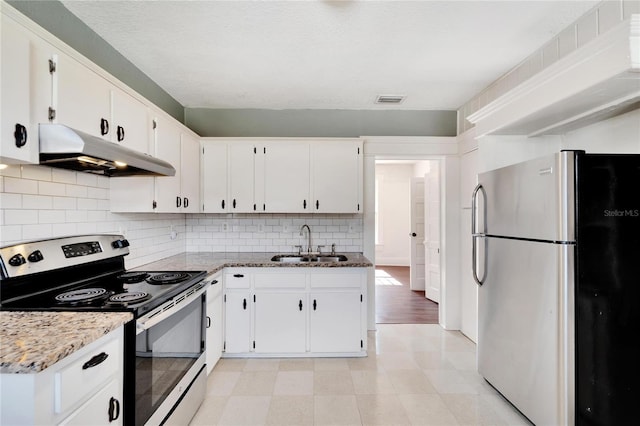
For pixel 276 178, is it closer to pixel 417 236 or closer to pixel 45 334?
pixel 45 334

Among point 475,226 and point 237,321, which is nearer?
point 475,226

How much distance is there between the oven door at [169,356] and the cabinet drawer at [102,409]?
107 millimetres

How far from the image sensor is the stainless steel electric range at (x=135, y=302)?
4.76 feet

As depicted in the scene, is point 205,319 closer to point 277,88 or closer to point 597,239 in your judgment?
point 277,88

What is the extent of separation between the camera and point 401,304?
485cm

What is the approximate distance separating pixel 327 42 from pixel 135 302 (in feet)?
6.87

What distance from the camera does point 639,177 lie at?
67.9 inches

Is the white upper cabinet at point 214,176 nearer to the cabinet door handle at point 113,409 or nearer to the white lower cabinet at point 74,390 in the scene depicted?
the white lower cabinet at point 74,390

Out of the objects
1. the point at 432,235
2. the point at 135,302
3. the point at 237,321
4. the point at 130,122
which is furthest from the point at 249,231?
the point at 432,235

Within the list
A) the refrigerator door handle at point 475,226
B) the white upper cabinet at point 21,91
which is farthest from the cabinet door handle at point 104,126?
the refrigerator door handle at point 475,226

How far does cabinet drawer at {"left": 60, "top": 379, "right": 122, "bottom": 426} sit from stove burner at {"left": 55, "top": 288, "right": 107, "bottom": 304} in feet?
1.48

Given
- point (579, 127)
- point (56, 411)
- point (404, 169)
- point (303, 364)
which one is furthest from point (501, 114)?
point (404, 169)

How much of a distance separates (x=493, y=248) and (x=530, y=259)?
370 mm

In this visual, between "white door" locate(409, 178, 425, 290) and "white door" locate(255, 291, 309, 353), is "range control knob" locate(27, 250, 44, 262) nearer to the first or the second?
"white door" locate(255, 291, 309, 353)
